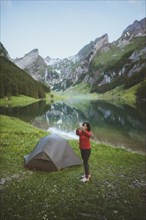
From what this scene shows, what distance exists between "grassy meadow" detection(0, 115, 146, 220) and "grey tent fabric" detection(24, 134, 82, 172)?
0.62 m

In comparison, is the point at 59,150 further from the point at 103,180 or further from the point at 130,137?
the point at 130,137

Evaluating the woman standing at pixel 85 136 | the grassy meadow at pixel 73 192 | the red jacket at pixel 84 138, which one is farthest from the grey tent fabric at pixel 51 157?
the red jacket at pixel 84 138

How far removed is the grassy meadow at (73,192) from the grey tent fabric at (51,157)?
62cm

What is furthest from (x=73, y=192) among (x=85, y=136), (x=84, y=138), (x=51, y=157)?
(x=51, y=157)

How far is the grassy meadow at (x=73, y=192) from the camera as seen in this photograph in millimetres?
13068

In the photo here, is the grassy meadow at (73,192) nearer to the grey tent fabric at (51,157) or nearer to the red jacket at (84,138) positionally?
the grey tent fabric at (51,157)

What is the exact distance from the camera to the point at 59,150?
70.2 feet

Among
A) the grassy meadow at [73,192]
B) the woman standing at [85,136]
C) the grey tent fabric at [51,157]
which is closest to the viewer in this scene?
the grassy meadow at [73,192]

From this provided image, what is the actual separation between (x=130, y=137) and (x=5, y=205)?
38189mm

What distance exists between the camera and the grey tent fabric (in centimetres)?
2005

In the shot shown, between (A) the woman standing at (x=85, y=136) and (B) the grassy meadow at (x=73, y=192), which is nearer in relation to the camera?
(B) the grassy meadow at (x=73, y=192)

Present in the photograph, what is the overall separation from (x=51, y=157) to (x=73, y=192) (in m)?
5.05

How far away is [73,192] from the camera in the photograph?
15.7m

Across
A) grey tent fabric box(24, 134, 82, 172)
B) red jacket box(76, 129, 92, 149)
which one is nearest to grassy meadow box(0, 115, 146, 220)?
grey tent fabric box(24, 134, 82, 172)
